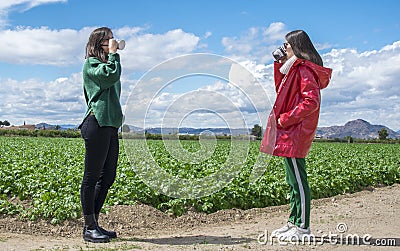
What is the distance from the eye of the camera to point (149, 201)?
7855mm

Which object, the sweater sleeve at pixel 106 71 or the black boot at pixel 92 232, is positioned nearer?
the sweater sleeve at pixel 106 71

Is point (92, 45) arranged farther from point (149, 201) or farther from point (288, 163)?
point (149, 201)

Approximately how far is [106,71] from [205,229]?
2.67 meters

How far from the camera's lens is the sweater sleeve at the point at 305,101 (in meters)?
4.79

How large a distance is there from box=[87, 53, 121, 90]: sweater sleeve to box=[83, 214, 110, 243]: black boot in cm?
139

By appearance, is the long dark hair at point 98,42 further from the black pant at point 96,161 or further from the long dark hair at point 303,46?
the long dark hair at point 303,46

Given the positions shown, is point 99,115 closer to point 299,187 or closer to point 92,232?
point 92,232

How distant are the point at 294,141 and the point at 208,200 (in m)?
3.19

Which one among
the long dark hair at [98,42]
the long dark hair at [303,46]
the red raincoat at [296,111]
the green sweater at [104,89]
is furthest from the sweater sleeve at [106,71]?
the long dark hair at [303,46]

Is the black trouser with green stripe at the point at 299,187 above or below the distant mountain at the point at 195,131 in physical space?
below

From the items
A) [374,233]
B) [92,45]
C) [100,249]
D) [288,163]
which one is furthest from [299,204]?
[92,45]

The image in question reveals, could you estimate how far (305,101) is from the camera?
480 cm

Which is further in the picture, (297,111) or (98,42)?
(98,42)

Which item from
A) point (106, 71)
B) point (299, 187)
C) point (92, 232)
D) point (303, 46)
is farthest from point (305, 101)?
point (92, 232)
